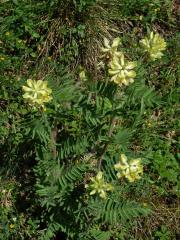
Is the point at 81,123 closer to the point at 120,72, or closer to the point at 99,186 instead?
the point at 99,186

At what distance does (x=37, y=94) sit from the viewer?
→ 2143 mm

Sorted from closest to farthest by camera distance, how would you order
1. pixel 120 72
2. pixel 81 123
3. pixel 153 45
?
pixel 120 72 < pixel 153 45 < pixel 81 123

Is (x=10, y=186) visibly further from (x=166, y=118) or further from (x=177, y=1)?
(x=177, y=1)

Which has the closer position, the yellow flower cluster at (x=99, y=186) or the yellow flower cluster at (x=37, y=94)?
the yellow flower cluster at (x=37, y=94)

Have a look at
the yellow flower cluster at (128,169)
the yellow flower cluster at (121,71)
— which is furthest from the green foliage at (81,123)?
the yellow flower cluster at (128,169)

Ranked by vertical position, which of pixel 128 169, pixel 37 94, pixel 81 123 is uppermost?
pixel 37 94

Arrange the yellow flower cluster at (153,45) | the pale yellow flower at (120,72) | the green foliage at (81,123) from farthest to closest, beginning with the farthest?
the green foliage at (81,123) < the yellow flower cluster at (153,45) < the pale yellow flower at (120,72)

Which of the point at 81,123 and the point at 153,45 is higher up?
the point at 153,45

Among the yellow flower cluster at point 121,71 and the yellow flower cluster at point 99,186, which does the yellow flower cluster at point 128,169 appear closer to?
the yellow flower cluster at point 99,186


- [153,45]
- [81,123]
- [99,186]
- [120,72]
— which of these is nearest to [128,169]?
[99,186]

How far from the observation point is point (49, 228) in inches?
110

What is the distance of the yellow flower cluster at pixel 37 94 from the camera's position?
83.7 inches

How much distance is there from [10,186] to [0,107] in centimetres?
61

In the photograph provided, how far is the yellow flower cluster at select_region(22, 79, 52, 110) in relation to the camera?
2.13 metres
